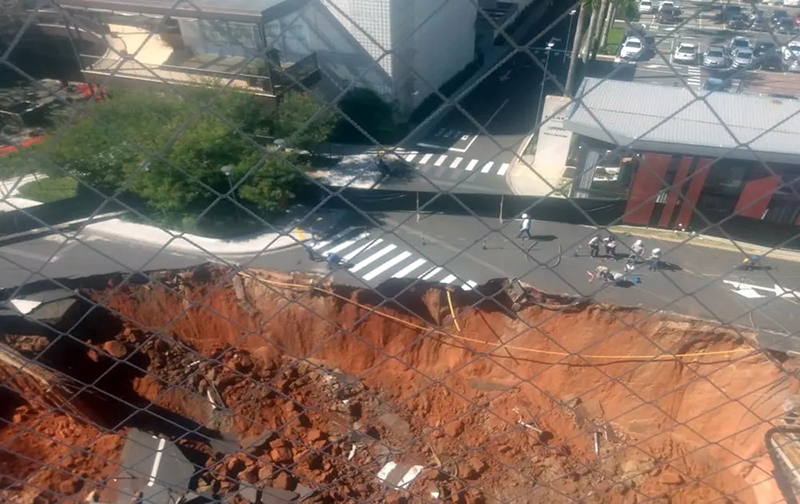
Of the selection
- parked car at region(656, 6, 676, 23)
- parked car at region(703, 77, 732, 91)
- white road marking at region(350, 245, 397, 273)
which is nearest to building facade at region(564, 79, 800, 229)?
parked car at region(703, 77, 732, 91)

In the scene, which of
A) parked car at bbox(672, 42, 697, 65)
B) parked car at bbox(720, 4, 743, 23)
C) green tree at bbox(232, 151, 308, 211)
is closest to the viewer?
parked car at bbox(720, 4, 743, 23)

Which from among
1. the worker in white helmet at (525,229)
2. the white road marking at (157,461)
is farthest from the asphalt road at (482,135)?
the white road marking at (157,461)

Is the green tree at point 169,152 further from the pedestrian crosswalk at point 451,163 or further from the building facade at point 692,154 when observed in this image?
the building facade at point 692,154

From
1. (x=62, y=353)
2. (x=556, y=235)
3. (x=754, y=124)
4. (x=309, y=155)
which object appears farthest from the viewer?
(x=309, y=155)

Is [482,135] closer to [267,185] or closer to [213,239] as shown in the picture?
[267,185]

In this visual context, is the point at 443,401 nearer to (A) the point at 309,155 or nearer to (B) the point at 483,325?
(B) the point at 483,325

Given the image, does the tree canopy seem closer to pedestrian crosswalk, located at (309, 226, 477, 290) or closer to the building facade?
pedestrian crosswalk, located at (309, 226, 477, 290)

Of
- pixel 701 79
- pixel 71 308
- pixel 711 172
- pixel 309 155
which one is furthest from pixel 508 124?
pixel 71 308
